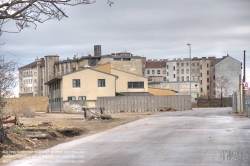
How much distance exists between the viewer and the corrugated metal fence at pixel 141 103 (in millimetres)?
62578

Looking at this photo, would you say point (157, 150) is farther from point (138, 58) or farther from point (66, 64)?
point (66, 64)

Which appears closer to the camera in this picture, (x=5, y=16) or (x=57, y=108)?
(x=5, y=16)

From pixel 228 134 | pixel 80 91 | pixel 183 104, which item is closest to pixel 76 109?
pixel 80 91

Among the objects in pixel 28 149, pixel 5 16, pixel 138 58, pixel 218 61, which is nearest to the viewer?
pixel 5 16

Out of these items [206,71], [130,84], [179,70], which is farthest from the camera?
[179,70]

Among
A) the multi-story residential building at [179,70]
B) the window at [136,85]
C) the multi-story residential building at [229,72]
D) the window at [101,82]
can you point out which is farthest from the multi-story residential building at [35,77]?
the window at [101,82]

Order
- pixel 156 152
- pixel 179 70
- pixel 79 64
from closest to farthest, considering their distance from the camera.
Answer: pixel 156 152 < pixel 79 64 < pixel 179 70

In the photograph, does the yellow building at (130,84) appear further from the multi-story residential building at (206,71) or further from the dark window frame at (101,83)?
the multi-story residential building at (206,71)

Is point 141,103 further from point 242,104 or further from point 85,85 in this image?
point 242,104

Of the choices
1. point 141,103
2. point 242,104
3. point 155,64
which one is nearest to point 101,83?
point 141,103

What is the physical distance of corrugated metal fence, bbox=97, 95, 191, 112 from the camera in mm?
62578

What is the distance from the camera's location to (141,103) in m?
64.1

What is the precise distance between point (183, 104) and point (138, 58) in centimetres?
4785

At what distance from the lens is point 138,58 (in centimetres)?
11319
